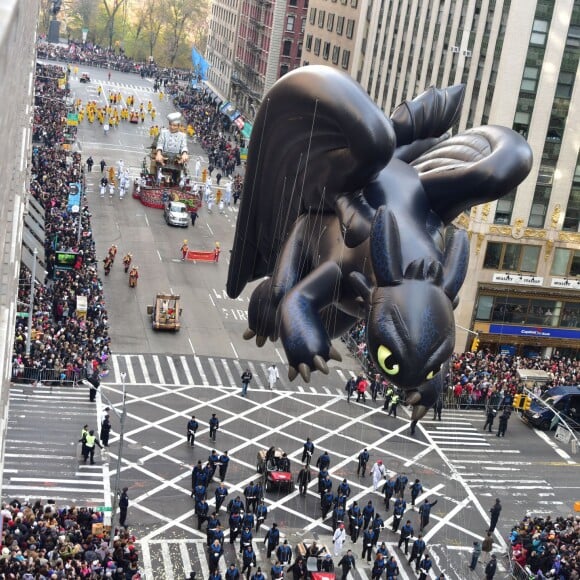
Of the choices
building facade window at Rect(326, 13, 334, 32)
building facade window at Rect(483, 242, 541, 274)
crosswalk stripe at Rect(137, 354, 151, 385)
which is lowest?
crosswalk stripe at Rect(137, 354, 151, 385)

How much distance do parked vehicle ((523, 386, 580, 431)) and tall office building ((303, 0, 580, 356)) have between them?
1090 cm

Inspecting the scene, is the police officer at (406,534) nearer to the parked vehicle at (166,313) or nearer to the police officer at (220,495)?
the police officer at (220,495)

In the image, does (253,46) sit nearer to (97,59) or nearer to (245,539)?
(97,59)

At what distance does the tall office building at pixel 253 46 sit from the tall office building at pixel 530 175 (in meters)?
60.7

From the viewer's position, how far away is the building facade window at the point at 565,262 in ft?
238

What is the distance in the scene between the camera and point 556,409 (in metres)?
60.3

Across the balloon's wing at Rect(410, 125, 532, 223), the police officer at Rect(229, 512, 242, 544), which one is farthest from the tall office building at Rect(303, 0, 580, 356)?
the balloon's wing at Rect(410, 125, 532, 223)


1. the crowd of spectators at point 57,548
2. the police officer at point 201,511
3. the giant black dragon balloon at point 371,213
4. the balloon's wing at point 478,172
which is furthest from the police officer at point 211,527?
the balloon's wing at point 478,172

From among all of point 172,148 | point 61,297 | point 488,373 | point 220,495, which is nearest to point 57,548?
point 220,495

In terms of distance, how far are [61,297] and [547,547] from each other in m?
31.0

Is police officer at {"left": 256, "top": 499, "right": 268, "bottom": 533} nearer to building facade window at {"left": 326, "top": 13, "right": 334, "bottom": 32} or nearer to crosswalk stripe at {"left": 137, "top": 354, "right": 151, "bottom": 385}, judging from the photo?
crosswalk stripe at {"left": 137, "top": 354, "right": 151, "bottom": 385}

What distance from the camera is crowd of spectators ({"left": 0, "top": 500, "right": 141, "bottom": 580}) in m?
32.8

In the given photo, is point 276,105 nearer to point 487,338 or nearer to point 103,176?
point 487,338

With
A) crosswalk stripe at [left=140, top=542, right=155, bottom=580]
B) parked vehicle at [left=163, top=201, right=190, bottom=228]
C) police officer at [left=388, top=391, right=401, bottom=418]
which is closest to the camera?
crosswalk stripe at [left=140, top=542, right=155, bottom=580]
